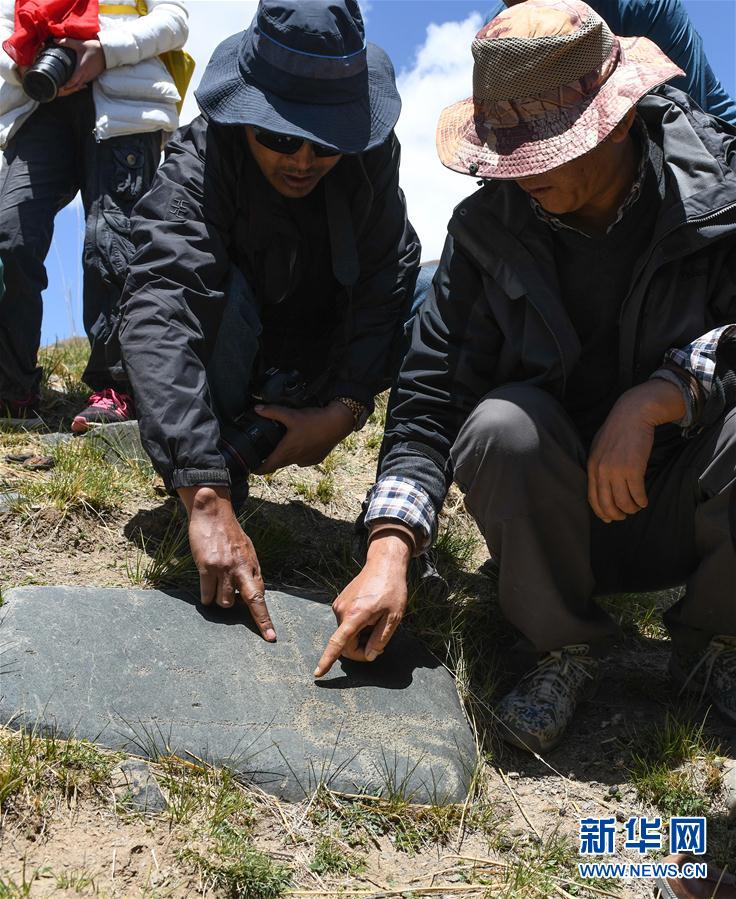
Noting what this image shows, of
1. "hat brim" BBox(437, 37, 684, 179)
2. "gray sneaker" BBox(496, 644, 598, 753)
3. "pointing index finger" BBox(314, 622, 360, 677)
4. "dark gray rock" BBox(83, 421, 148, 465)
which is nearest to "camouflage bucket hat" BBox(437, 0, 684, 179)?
"hat brim" BBox(437, 37, 684, 179)

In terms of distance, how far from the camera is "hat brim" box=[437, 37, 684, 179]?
2639 mm

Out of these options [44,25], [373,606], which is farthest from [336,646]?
[44,25]

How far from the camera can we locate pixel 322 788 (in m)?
2.56

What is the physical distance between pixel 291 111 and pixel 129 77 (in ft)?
5.36

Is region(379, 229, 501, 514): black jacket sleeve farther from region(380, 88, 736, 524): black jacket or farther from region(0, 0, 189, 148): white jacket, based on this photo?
region(0, 0, 189, 148): white jacket

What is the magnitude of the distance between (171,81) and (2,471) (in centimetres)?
192

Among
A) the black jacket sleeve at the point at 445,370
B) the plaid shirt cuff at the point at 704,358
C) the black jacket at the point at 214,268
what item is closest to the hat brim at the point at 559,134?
the black jacket sleeve at the point at 445,370

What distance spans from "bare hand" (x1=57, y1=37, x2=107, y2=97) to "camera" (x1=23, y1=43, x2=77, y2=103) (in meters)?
0.02

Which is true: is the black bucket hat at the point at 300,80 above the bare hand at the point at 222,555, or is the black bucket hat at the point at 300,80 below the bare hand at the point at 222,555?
above

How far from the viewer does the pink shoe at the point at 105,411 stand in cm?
438

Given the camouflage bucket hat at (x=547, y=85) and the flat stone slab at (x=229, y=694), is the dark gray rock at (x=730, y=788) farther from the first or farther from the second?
the camouflage bucket hat at (x=547, y=85)

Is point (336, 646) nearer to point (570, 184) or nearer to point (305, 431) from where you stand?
point (305, 431)

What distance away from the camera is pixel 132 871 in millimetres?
2270

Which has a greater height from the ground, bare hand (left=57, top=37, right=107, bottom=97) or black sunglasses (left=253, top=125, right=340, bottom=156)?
black sunglasses (left=253, top=125, right=340, bottom=156)
